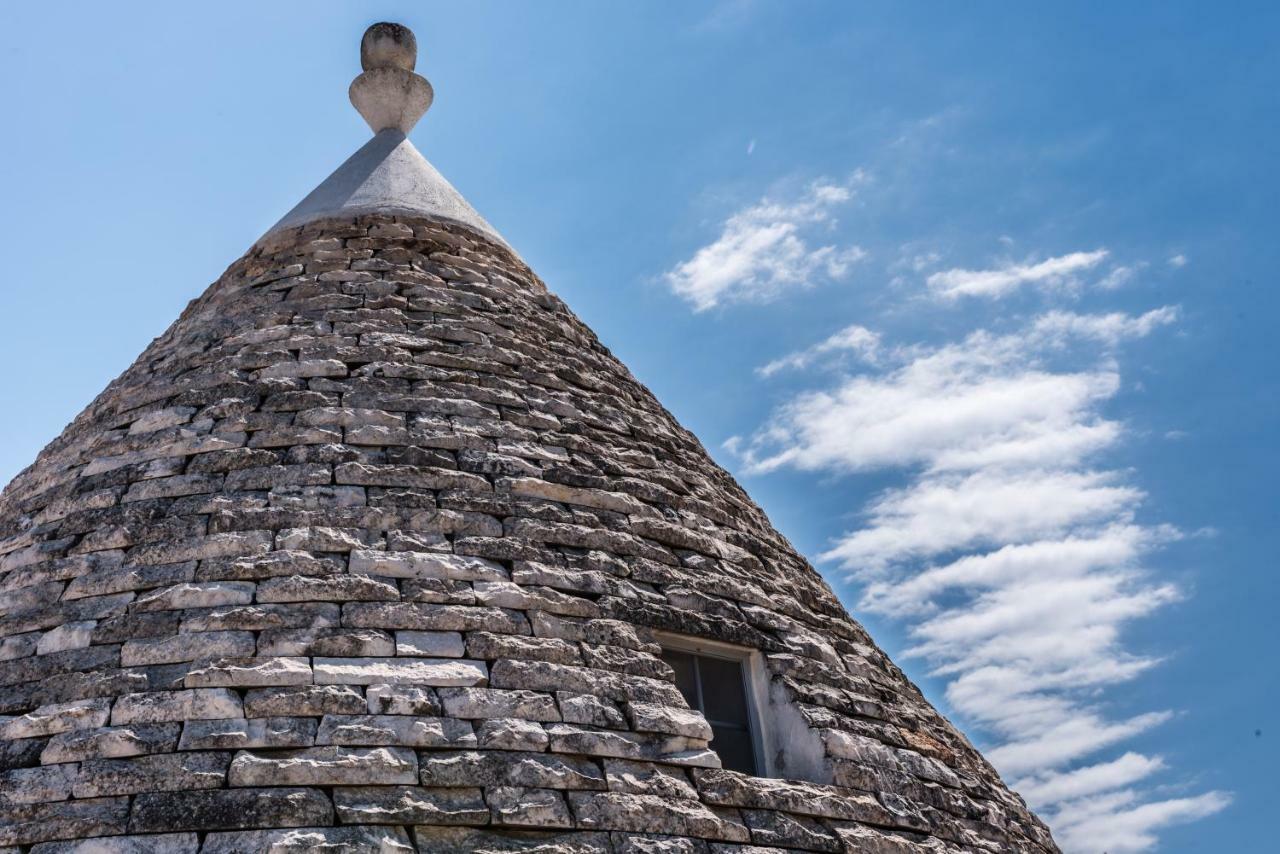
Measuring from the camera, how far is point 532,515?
5203 millimetres

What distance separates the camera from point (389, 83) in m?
8.25

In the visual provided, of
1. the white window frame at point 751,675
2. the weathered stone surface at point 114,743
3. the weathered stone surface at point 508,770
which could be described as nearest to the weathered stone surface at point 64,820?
the weathered stone surface at point 114,743

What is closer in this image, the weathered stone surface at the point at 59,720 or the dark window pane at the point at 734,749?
the weathered stone surface at the point at 59,720

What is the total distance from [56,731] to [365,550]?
1.17 metres

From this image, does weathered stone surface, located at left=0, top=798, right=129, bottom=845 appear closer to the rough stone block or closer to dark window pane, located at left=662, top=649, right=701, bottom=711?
the rough stone block

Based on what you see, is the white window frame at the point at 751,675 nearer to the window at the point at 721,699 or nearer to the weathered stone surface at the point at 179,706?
the window at the point at 721,699

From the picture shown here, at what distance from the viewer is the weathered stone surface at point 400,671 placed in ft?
14.2

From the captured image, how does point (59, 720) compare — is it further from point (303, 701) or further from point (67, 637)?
point (303, 701)

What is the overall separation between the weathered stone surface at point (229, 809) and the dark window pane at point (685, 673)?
66.6 inches

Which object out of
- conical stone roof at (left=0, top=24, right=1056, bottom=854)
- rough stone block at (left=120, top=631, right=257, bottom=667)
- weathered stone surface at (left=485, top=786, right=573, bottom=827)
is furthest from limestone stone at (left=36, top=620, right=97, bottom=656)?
weathered stone surface at (left=485, top=786, right=573, bottom=827)

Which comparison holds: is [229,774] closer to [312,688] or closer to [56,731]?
[312,688]

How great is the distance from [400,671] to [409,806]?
1.74 ft

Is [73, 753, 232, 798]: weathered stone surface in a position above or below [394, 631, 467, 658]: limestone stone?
below

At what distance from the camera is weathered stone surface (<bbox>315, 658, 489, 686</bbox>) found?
4320mm
